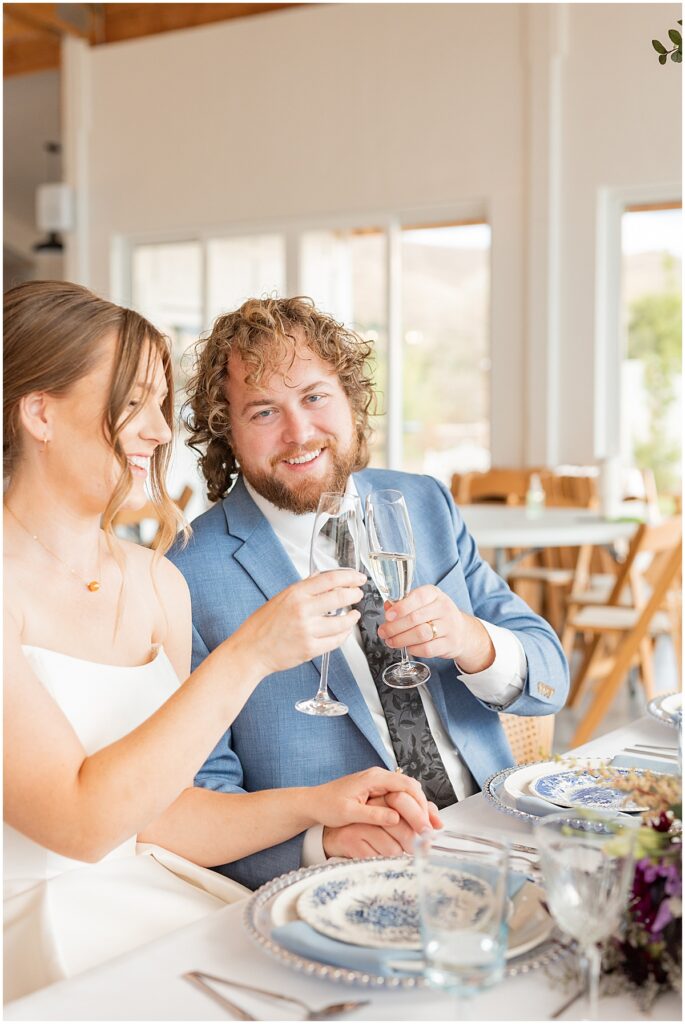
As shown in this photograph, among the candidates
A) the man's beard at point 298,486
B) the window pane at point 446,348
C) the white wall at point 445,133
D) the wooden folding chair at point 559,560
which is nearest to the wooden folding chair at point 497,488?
the wooden folding chair at point 559,560

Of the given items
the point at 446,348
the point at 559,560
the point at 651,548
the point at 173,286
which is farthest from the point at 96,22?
the point at 651,548

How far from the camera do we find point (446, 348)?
7.65 metres

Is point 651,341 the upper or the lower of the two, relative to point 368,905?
upper

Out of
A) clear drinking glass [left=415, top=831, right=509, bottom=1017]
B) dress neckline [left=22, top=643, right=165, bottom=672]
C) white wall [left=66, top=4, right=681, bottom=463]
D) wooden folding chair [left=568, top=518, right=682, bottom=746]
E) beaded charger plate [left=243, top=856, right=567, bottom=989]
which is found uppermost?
white wall [left=66, top=4, right=681, bottom=463]

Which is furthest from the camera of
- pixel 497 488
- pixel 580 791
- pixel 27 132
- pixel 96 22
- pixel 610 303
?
pixel 27 132

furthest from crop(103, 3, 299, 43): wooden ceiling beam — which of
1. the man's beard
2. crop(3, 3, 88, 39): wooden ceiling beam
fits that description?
the man's beard

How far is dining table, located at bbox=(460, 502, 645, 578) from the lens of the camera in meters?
4.13

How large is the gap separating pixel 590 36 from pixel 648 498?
2.80 metres

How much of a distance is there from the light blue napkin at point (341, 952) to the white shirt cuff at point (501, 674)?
859 millimetres

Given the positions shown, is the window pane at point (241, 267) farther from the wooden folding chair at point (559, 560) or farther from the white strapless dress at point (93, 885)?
the white strapless dress at point (93, 885)

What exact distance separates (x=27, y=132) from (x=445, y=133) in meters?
4.52

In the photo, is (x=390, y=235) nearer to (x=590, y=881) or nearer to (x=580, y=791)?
(x=580, y=791)

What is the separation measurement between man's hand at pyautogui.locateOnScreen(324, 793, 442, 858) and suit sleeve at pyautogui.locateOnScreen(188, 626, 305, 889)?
88mm

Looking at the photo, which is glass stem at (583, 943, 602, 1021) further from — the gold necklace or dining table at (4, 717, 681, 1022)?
the gold necklace
